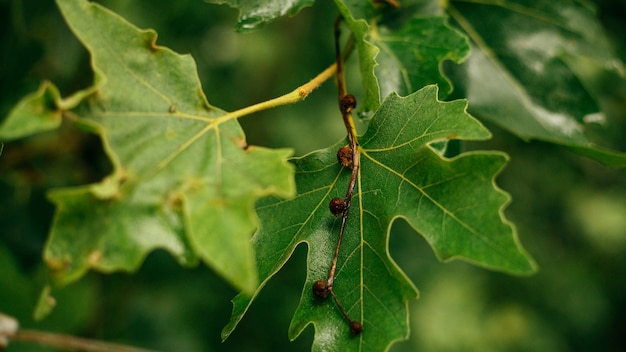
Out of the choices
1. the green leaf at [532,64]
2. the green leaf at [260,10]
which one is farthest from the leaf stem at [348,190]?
the green leaf at [532,64]

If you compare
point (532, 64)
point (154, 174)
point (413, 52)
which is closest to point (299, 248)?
point (532, 64)

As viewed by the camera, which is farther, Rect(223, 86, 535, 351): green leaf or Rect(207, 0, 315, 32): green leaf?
Rect(207, 0, 315, 32): green leaf

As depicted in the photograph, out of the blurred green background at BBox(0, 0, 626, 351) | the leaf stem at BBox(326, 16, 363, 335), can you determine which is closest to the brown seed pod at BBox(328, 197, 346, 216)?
the leaf stem at BBox(326, 16, 363, 335)

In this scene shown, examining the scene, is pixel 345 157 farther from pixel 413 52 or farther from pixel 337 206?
pixel 413 52

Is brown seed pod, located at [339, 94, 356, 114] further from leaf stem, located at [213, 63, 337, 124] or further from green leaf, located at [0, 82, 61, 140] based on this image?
green leaf, located at [0, 82, 61, 140]

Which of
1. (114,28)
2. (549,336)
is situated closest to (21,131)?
(114,28)

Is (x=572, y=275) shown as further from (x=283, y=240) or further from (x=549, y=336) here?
(x=283, y=240)

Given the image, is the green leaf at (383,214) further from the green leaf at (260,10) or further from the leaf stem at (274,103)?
the green leaf at (260,10)
